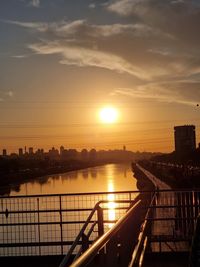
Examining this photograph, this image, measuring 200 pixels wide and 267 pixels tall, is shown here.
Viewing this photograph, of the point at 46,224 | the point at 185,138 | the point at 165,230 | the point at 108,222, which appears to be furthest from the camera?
the point at 185,138

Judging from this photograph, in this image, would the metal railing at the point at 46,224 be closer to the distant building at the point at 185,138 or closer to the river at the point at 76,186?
the river at the point at 76,186

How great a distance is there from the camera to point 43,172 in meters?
174

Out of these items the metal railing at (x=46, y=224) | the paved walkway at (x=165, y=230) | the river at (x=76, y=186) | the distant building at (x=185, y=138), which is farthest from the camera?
the distant building at (x=185, y=138)

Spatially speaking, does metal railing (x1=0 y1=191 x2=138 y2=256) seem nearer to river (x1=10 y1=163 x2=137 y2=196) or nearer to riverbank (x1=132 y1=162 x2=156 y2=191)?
riverbank (x1=132 y1=162 x2=156 y2=191)

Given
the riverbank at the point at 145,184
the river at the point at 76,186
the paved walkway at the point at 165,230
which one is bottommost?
the river at the point at 76,186

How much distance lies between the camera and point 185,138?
538ft

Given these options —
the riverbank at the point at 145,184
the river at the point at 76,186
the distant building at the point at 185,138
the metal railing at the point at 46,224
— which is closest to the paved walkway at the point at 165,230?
the metal railing at the point at 46,224

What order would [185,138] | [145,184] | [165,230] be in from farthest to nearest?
[185,138] → [145,184] → [165,230]

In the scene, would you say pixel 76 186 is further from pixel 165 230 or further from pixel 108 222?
pixel 108 222

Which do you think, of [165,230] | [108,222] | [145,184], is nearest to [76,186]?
[145,184]

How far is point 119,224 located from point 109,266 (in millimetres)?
478

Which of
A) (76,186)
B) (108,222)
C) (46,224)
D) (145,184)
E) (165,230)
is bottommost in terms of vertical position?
(76,186)

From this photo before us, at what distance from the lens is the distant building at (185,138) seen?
522 feet

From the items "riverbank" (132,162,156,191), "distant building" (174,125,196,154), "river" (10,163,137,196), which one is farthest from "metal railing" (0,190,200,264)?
"distant building" (174,125,196,154)
